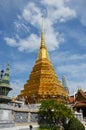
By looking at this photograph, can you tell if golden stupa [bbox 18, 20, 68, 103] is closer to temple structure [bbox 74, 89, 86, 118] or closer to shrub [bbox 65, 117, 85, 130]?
temple structure [bbox 74, 89, 86, 118]

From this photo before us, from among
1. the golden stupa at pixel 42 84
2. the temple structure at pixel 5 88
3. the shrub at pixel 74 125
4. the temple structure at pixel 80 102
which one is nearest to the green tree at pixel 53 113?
the shrub at pixel 74 125

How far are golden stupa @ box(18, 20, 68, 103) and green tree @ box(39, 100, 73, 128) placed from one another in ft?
38.2

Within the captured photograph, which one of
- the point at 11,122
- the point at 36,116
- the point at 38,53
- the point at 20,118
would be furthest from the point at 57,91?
the point at 11,122

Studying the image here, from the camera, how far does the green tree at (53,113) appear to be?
24812 mm

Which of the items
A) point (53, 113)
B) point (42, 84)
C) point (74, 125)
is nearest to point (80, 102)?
point (42, 84)

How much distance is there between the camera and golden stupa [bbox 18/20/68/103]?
127ft

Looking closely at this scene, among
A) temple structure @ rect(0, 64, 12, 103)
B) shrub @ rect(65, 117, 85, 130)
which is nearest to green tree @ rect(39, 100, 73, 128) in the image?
shrub @ rect(65, 117, 85, 130)

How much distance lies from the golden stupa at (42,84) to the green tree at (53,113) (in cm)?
1164

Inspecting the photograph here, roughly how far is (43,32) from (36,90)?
1447cm

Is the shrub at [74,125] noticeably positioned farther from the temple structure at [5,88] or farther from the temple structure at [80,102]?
the temple structure at [80,102]

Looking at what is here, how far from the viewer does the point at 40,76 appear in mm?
41344

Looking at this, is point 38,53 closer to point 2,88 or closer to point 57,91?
point 57,91

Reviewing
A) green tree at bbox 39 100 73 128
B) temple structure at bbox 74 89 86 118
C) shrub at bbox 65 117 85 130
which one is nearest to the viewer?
shrub at bbox 65 117 85 130

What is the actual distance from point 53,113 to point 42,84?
15.0 meters
